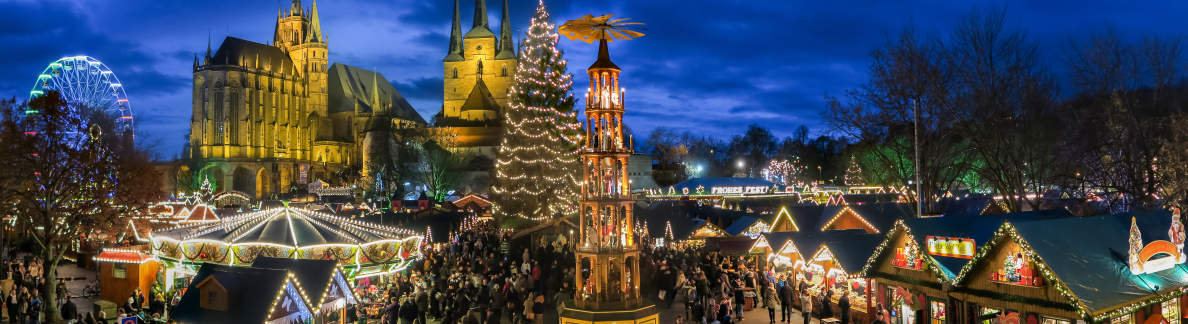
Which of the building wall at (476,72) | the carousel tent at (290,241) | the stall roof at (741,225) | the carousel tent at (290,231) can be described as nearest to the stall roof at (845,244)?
the stall roof at (741,225)

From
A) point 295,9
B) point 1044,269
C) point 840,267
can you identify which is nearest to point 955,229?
point 1044,269

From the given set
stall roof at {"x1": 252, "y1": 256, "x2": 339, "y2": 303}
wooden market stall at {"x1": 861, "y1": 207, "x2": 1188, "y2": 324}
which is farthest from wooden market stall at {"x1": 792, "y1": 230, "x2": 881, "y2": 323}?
stall roof at {"x1": 252, "y1": 256, "x2": 339, "y2": 303}

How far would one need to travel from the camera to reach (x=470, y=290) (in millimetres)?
16906

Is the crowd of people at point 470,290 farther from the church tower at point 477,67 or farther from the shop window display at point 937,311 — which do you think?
the church tower at point 477,67

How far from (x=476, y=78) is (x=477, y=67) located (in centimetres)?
135

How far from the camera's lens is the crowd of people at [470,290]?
14898 millimetres

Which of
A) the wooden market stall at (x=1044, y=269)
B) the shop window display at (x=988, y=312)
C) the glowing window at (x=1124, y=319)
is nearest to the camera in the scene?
the wooden market stall at (x=1044, y=269)

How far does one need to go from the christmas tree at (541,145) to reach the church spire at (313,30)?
67771 mm

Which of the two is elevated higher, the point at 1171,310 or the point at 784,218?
the point at 784,218

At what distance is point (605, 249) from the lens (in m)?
9.95

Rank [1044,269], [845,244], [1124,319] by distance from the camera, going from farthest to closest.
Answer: [845,244]
[1124,319]
[1044,269]

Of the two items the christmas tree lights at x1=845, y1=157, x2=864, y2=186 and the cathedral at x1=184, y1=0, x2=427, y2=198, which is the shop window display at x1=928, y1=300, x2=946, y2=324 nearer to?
the christmas tree lights at x1=845, y1=157, x2=864, y2=186

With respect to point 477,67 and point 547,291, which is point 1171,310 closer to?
point 547,291

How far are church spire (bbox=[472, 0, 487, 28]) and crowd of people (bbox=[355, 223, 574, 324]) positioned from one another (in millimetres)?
67057
